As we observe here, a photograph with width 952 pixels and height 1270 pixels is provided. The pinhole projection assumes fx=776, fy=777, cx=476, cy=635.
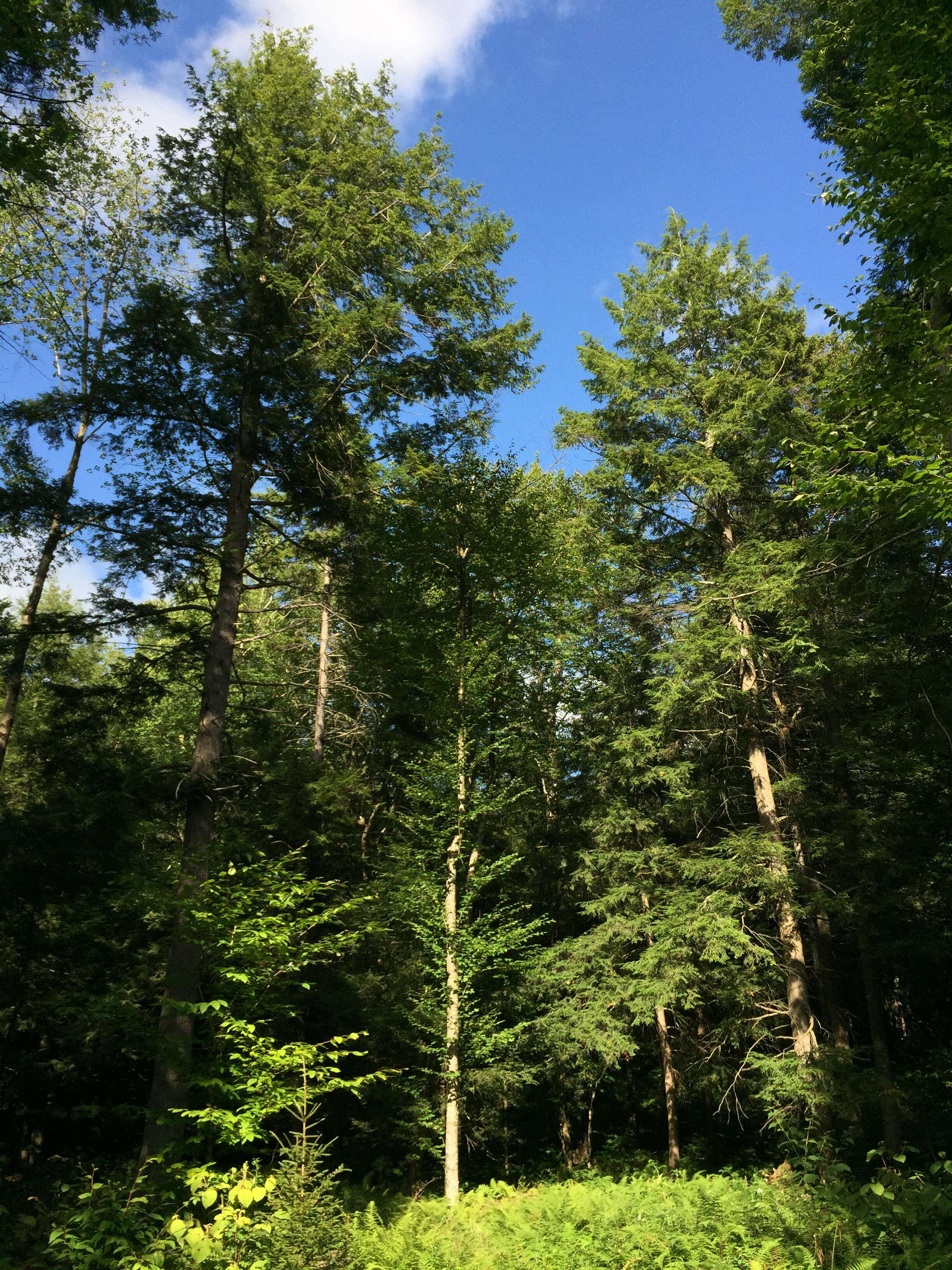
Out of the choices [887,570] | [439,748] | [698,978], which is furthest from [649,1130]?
[887,570]

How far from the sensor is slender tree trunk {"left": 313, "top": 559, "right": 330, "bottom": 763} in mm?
15320

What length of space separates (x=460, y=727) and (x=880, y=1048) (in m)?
8.33

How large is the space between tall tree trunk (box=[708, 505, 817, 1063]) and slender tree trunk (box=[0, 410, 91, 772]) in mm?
9290

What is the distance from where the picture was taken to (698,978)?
12594 mm

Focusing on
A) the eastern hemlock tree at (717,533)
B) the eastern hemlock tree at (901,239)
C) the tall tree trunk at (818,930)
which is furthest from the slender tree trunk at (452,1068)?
the eastern hemlock tree at (901,239)

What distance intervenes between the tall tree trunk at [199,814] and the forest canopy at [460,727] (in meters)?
0.06

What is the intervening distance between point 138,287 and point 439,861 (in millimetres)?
→ 8940

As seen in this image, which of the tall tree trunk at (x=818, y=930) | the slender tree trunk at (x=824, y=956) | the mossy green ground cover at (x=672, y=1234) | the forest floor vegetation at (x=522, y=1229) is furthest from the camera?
the tall tree trunk at (x=818, y=930)

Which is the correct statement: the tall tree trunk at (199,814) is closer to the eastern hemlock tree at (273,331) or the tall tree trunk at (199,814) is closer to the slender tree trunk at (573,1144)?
the eastern hemlock tree at (273,331)

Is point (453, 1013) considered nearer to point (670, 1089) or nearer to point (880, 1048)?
point (670, 1089)

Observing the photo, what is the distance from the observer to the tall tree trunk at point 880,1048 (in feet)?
33.8

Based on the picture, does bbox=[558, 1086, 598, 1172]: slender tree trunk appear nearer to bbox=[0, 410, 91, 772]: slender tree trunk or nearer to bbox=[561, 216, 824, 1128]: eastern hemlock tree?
bbox=[561, 216, 824, 1128]: eastern hemlock tree

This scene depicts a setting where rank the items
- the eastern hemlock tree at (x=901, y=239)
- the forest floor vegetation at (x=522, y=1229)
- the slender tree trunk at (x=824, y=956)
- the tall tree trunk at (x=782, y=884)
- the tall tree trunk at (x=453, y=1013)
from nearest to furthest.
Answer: the forest floor vegetation at (x=522, y=1229) < the eastern hemlock tree at (x=901, y=239) < the tall tree trunk at (x=453, y=1013) < the tall tree trunk at (x=782, y=884) < the slender tree trunk at (x=824, y=956)

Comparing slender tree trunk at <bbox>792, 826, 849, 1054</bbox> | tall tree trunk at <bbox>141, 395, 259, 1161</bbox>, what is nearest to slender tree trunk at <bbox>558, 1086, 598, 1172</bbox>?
slender tree trunk at <bbox>792, 826, 849, 1054</bbox>
